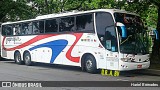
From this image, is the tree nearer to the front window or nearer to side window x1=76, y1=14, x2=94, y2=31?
side window x1=76, y1=14, x2=94, y2=31

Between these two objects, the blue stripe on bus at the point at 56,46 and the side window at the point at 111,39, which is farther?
the blue stripe on bus at the point at 56,46

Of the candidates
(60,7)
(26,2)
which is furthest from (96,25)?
(26,2)

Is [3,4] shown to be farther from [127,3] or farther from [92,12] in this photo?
[92,12]

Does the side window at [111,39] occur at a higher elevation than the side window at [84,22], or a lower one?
lower

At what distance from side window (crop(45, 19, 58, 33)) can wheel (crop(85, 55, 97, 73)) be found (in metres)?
3.36

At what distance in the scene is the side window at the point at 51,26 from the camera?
1939cm

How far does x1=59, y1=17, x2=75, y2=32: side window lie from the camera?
18.2 metres

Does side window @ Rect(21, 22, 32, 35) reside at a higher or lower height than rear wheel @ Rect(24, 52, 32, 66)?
higher

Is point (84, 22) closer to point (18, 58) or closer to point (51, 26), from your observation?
point (51, 26)

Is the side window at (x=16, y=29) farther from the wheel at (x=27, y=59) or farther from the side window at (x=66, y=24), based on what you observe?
the side window at (x=66, y=24)

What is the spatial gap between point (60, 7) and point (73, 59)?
39.2 feet

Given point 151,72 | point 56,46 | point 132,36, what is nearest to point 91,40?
point 132,36

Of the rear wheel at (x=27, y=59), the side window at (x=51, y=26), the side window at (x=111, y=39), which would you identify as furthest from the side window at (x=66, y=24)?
the rear wheel at (x=27, y=59)

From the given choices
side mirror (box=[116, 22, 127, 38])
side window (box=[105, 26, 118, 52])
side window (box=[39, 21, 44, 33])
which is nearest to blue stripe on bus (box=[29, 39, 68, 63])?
side window (box=[39, 21, 44, 33])
